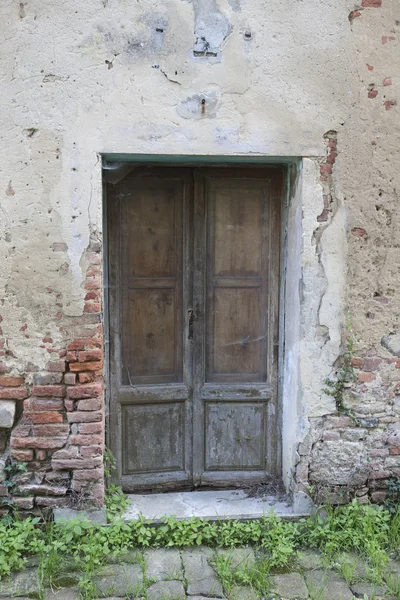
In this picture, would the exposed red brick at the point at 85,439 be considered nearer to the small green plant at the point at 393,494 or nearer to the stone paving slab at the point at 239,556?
the stone paving slab at the point at 239,556

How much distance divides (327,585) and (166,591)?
0.86 m

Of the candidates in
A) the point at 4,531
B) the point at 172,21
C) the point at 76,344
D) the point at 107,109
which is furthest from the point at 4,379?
the point at 172,21

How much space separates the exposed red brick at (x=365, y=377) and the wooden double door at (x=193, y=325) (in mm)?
579

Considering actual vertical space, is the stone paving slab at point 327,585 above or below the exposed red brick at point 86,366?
below

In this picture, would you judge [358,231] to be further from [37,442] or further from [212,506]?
[37,442]

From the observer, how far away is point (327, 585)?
9.26 ft

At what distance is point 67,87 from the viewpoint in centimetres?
302

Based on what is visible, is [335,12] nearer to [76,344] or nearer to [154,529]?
[76,344]

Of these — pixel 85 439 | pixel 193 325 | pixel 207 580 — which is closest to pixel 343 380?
pixel 193 325

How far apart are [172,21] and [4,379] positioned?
2.29m

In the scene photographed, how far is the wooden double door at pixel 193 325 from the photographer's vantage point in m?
3.48

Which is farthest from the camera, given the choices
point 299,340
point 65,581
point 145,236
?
point 145,236

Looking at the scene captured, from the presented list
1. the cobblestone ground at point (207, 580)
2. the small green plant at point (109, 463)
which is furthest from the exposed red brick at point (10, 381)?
the cobblestone ground at point (207, 580)

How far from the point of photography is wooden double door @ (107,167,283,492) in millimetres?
3482
